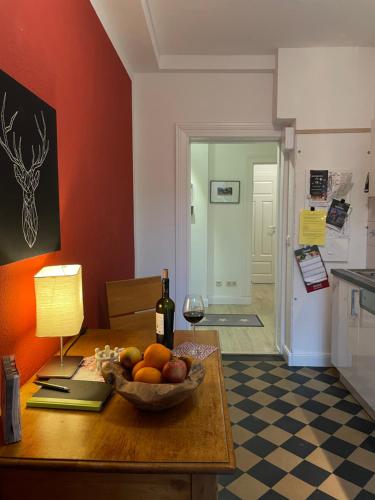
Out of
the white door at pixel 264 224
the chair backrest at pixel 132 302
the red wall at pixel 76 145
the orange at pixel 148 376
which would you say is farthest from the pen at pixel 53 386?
the white door at pixel 264 224

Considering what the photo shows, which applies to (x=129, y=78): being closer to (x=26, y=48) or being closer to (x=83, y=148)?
(x=83, y=148)

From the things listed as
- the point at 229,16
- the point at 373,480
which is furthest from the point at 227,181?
the point at 373,480

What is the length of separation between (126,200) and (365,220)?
1.95 m

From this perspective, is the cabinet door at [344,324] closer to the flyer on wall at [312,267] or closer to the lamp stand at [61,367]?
the flyer on wall at [312,267]

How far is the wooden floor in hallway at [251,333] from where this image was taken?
340 centimetres

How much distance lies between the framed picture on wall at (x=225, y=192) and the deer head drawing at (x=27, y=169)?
12.5 ft

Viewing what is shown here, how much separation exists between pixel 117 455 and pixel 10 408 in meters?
0.28

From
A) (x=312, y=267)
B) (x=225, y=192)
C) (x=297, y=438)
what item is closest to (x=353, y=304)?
(x=312, y=267)

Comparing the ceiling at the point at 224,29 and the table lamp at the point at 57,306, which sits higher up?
the ceiling at the point at 224,29

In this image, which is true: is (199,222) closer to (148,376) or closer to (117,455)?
(148,376)

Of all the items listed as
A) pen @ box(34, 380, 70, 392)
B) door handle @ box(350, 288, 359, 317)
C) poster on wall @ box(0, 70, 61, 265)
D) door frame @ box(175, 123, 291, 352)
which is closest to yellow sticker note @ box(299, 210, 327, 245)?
door frame @ box(175, 123, 291, 352)

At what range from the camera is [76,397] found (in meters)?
1.04

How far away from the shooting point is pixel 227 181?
504 centimetres

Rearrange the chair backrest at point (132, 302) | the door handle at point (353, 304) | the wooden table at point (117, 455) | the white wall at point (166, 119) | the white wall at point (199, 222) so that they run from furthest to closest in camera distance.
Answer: the white wall at point (199, 222), the white wall at point (166, 119), the door handle at point (353, 304), the chair backrest at point (132, 302), the wooden table at point (117, 455)
